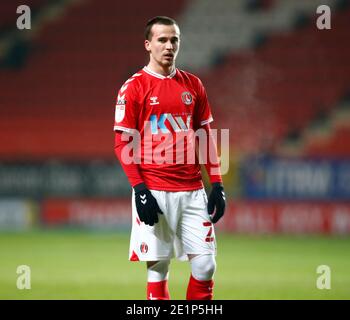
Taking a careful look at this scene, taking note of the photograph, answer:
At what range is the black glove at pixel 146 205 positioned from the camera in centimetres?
472

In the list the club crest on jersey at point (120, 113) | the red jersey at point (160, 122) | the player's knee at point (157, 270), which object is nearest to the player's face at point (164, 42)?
the red jersey at point (160, 122)

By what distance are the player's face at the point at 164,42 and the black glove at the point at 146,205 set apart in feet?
2.57

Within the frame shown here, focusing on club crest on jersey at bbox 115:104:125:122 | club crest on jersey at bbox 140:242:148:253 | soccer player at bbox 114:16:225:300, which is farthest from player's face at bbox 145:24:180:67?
club crest on jersey at bbox 140:242:148:253

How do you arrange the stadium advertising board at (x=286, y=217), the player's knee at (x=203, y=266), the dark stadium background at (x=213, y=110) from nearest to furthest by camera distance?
1. the player's knee at (x=203, y=266)
2. the stadium advertising board at (x=286, y=217)
3. the dark stadium background at (x=213, y=110)

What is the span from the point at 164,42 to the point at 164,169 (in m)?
0.77

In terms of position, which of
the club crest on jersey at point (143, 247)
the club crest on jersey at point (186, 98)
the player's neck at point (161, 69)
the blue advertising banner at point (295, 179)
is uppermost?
the player's neck at point (161, 69)

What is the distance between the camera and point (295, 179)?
11.1 m

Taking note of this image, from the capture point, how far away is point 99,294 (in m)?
6.36

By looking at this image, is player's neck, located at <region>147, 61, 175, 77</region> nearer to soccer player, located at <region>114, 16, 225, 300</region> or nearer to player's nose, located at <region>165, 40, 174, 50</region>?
soccer player, located at <region>114, 16, 225, 300</region>

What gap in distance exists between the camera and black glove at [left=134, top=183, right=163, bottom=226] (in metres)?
4.72

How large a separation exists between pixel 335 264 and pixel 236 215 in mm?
3068

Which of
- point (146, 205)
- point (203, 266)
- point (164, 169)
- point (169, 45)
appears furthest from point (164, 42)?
point (203, 266)

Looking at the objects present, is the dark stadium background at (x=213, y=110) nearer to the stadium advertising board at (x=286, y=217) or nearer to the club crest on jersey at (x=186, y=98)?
the stadium advertising board at (x=286, y=217)

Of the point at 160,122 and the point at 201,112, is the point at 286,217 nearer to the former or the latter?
the point at 201,112
